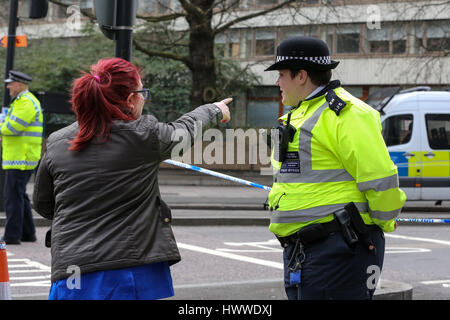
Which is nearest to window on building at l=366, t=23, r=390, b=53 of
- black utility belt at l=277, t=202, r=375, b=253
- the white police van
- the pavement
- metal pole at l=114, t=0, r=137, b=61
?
the pavement

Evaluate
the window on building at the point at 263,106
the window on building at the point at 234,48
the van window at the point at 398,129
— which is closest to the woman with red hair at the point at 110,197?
the van window at the point at 398,129

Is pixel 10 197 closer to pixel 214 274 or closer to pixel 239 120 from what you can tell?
pixel 214 274

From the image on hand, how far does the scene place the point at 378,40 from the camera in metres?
37.7

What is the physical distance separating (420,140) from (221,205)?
181 inches

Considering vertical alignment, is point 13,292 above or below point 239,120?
below

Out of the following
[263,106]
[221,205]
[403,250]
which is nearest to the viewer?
[403,250]

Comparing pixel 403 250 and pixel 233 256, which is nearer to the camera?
pixel 233 256

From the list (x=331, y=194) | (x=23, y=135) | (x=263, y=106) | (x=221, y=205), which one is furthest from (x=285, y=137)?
(x=263, y=106)

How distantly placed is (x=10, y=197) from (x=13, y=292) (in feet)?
8.76

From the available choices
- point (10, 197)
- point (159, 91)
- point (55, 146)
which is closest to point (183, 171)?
point (159, 91)

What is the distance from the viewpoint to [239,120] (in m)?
37.2

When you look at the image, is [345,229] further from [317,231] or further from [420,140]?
[420,140]

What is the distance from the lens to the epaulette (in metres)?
3.31

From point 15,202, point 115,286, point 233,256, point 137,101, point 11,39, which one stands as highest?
point 11,39
